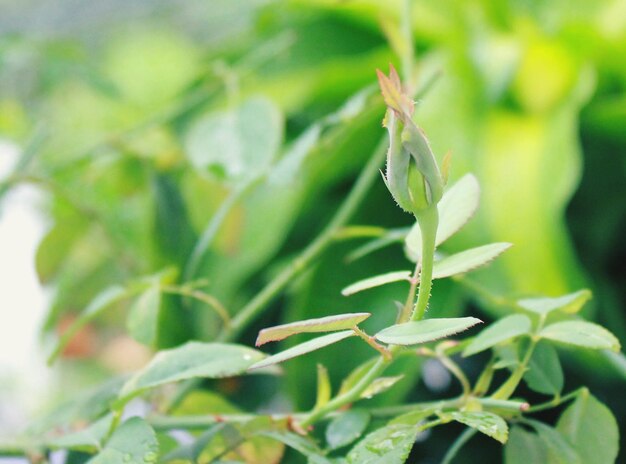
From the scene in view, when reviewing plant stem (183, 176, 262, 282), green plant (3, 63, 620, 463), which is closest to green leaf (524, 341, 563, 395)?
green plant (3, 63, 620, 463)

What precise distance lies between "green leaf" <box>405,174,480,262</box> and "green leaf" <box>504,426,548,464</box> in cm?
6

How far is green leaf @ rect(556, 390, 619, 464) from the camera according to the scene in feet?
0.55

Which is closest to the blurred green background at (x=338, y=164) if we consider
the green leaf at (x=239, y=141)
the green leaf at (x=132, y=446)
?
the green leaf at (x=239, y=141)

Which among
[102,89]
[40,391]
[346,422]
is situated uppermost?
[102,89]

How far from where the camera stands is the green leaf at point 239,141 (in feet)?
0.88

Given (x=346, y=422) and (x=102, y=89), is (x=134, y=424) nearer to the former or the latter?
(x=346, y=422)

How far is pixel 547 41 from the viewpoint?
40cm

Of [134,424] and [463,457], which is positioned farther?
[463,457]

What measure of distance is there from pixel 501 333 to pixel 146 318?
0.10 m

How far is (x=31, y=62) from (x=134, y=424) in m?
0.31

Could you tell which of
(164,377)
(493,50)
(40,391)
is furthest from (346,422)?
(40,391)

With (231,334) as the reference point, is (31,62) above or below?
above

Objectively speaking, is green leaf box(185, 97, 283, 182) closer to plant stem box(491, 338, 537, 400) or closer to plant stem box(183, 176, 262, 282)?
plant stem box(183, 176, 262, 282)

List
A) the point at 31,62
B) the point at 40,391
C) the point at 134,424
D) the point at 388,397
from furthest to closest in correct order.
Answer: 1. the point at 40,391
2. the point at 31,62
3. the point at 388,397
4. the point at 134,424
